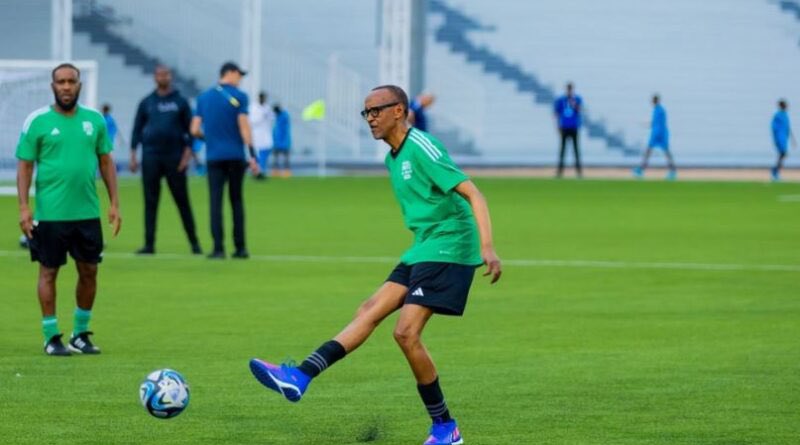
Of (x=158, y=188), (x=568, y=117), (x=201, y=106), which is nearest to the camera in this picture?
(x=201, y=106)

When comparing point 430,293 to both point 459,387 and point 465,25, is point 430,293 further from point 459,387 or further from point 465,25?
point 465,25

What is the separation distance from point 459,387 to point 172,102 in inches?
432

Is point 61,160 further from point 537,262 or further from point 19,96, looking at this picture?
point 19,96

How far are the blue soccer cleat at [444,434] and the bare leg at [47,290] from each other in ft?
Answer: 14.3

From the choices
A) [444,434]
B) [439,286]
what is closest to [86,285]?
[439,286]

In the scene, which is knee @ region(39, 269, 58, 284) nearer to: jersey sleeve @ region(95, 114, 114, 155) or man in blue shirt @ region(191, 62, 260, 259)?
jersey sleeve @ region(95, 114, 114, 155)

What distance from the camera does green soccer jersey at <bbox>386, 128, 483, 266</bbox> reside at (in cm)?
957

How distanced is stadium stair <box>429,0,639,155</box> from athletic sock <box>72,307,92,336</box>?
4748cm

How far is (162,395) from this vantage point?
9.68 m

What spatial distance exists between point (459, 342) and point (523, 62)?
4731 centimetres

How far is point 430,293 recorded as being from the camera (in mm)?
9562

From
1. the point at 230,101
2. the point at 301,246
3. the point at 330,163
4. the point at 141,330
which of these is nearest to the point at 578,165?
the point at 330,163

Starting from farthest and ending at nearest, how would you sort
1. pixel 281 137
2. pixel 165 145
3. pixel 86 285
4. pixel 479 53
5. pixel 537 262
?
pixel 479 53, pixel 281 137, pixel 165 145, pixel 537 262, pixel 86 285

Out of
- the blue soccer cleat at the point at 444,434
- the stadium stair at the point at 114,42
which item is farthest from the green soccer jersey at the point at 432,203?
the stadium stair at the point at 114,42
